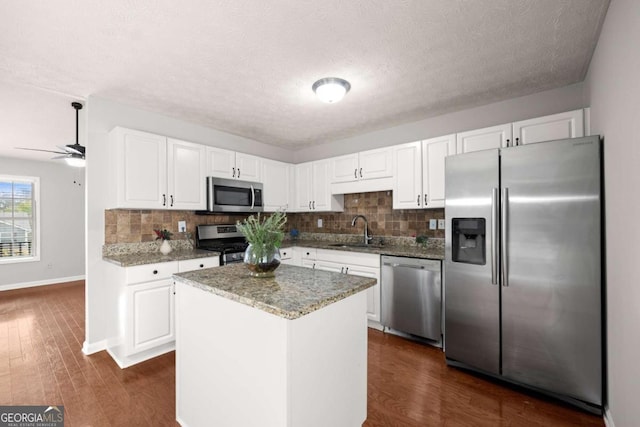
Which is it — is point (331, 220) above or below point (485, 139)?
below

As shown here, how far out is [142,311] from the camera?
2.51 meters

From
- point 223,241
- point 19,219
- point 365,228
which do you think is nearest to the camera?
point 223,241

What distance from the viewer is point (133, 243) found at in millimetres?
3016

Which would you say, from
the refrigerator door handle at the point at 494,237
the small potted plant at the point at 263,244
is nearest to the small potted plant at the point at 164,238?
the small potted plant at the point at 263,244

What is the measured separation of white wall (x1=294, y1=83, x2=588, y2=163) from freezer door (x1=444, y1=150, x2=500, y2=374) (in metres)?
0.97

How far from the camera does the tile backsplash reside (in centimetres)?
297

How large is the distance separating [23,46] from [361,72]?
239 cm

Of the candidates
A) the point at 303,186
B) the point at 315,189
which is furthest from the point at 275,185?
the point at 315,189

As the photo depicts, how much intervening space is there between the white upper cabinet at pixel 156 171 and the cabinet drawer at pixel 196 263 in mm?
670

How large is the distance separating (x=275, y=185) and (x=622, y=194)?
3554 millimetres

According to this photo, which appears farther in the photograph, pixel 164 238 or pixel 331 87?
pixel 164 238

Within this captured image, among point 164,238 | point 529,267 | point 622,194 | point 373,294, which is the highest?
point 622,194

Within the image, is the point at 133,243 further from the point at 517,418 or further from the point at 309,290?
the point at 517,418

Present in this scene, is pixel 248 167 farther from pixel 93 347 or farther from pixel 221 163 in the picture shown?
pixel 93 347
